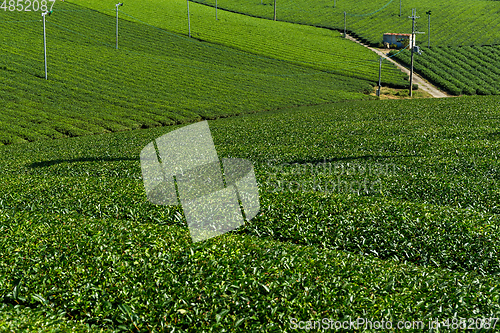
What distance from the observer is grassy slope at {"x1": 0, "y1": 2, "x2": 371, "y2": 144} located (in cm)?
4928

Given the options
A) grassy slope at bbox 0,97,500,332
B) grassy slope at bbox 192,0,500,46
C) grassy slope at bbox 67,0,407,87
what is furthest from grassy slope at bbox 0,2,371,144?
grassy slope at bbox 192,0,500,46

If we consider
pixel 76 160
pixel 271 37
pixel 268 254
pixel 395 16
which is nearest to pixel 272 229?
pixel 268 254

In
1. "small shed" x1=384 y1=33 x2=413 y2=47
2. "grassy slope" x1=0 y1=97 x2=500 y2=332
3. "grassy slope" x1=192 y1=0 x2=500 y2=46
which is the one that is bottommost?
"grassy slope" x1=0 y1=97 x2=500 y2=332

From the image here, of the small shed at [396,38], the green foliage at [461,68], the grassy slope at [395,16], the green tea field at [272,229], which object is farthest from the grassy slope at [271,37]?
the green tea field at [272,229]

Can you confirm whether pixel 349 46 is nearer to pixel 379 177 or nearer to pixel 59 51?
pixel 59 51

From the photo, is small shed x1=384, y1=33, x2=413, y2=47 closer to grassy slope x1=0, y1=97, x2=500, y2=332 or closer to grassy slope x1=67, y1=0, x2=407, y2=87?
grassy slope x1=67, y1=0, x2=407, y2=87

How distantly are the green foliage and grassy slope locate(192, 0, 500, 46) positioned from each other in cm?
887

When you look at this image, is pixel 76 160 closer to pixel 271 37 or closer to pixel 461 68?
pixel 271 37

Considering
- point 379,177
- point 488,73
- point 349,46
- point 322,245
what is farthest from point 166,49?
point 322,245

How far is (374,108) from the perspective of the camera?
49531mm

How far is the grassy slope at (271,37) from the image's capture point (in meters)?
89.5

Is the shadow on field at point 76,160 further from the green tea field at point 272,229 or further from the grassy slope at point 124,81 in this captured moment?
the grassy slope at point 124,81

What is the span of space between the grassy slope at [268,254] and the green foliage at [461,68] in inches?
2681

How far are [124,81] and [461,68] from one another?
6769cm
